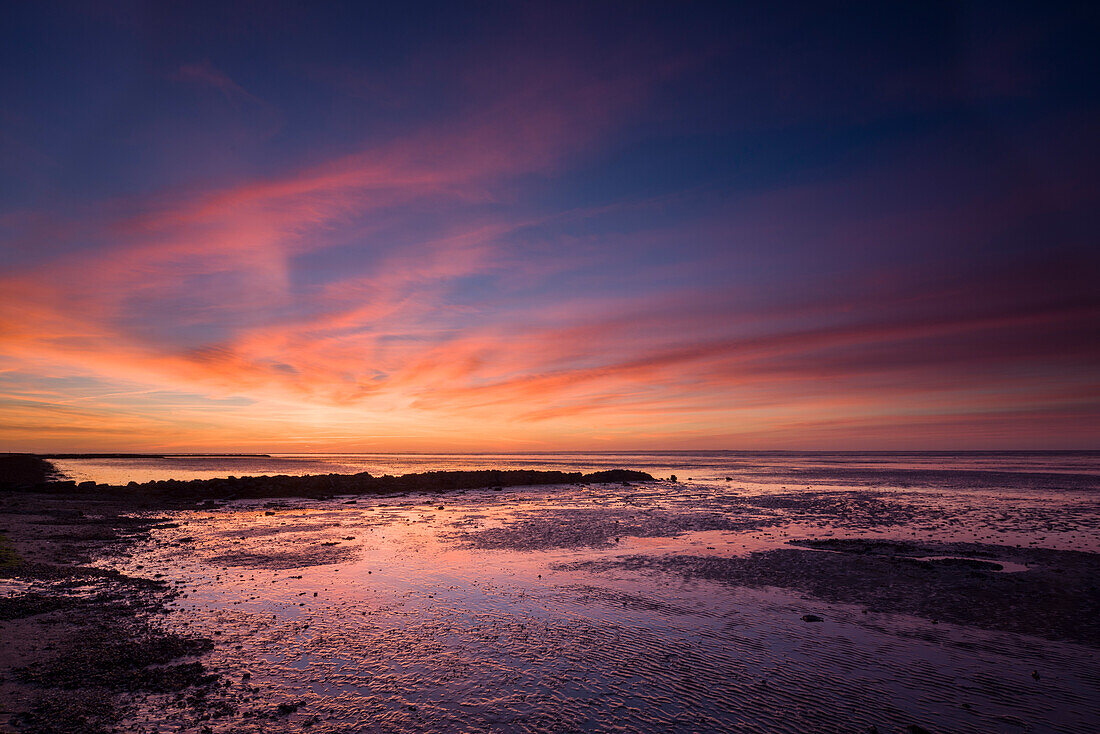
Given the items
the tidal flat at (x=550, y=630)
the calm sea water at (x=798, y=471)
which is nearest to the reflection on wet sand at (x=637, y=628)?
the tidal flat at (x=550, y=630)

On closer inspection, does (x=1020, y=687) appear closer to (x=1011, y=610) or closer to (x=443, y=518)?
(x=1011, y=610)

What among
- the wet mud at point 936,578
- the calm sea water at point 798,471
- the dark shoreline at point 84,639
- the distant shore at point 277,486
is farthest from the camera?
the calm sea water at point 798,471

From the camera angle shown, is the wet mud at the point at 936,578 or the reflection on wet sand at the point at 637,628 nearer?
the reflection on wet sand at the point at 637,628

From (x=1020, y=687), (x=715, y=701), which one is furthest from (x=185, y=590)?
(x=1020, y=687)

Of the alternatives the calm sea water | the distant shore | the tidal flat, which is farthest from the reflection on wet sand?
the calm sea water

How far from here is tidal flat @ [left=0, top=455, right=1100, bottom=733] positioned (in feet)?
26.0

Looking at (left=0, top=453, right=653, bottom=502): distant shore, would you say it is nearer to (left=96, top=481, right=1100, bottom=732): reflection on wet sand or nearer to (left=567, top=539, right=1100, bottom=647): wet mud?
(left=96, top=481, right=1100, bottom=732): reflection on wet sand

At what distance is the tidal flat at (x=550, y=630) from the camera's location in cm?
792

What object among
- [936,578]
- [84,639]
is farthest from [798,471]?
[84,639]

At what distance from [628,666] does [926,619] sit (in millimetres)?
8128

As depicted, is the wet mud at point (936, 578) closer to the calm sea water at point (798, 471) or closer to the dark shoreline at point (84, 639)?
the dark shoreline at point (84, 639)

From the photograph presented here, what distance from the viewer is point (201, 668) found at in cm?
916

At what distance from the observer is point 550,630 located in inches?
452

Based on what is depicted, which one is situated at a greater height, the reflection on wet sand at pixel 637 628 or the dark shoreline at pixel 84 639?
the dark shoreline at pixel 84 639
